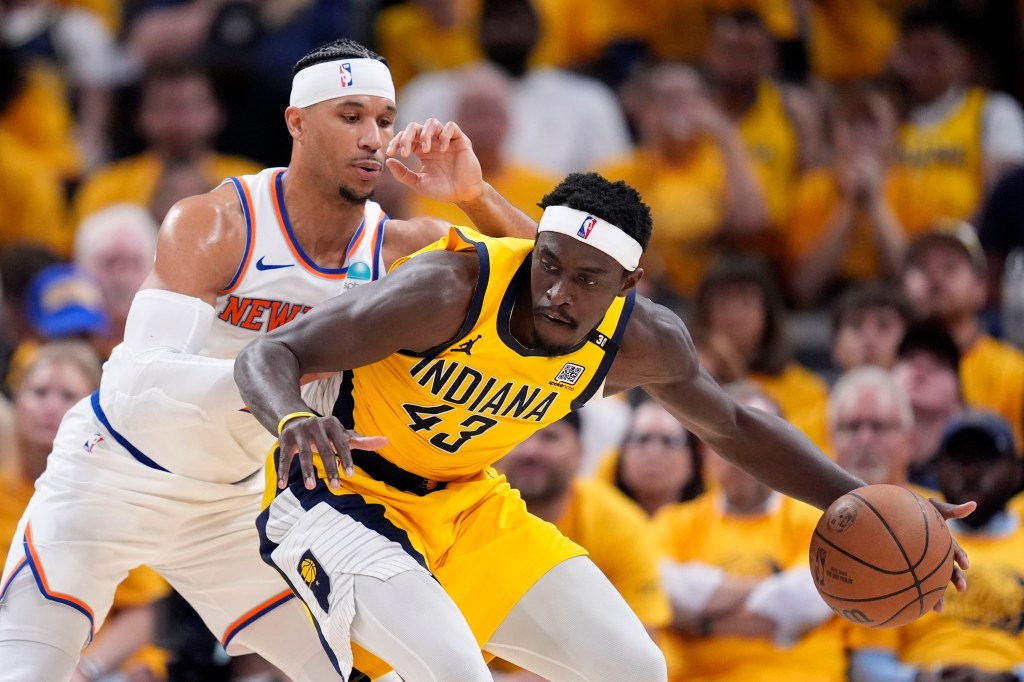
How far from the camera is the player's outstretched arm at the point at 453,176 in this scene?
15.2 feet

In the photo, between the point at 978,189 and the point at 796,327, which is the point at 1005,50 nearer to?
the point at 978,189

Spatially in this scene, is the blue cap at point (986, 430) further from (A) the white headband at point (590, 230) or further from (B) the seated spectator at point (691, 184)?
(A) the white headband at point (590, 230)

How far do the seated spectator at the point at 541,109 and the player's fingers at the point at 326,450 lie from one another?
621 centimetres

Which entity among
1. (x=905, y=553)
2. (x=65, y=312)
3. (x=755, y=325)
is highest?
(x=905, y=553)

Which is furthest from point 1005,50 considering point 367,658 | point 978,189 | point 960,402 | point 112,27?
point 367,658

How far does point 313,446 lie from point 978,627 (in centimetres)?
372

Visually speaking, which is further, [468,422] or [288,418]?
[468,422]

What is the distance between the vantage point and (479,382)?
172 inches

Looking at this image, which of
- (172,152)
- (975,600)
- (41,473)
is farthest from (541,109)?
(975,600)

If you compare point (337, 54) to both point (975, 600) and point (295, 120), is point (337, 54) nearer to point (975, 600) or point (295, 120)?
point (295, 120)

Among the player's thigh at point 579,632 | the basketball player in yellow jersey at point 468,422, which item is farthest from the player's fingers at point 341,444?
the player's thigh at point 579,632

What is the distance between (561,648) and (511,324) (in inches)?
38.2

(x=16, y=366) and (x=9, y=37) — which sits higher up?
(x=9, y=37)

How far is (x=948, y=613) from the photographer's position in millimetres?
6422
